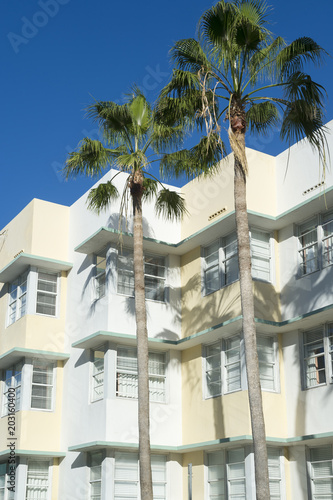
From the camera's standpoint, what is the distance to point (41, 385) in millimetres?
23000

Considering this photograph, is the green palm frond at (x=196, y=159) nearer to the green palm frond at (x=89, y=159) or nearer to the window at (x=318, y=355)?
the green palm frond at (x=89, y=159)

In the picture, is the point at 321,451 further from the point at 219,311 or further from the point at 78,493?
the point at 78,493

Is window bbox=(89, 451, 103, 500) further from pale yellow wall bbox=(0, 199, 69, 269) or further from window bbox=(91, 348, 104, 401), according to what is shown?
pale yellow wall bbox=(0, 199, 69, 269)

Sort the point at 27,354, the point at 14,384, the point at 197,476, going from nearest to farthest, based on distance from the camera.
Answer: the point at 197,476, the point at 27,354, the point at 14,384

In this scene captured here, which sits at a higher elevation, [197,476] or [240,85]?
[240,85]

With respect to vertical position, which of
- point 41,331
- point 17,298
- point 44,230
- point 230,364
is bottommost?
point 230,364

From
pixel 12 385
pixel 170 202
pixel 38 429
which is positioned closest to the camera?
pixel 170 202

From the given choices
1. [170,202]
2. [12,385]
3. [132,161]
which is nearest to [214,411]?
[170,202]

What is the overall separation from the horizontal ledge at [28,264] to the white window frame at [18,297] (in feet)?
1.01

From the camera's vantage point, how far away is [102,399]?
67.3ft

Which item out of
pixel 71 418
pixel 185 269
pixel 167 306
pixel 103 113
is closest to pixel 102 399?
pixel 71 418

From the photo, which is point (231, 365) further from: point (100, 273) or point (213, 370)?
point (100, 273)

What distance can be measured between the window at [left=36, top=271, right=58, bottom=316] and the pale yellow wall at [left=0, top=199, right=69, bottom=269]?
2.35 feet

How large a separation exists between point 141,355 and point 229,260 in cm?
485
